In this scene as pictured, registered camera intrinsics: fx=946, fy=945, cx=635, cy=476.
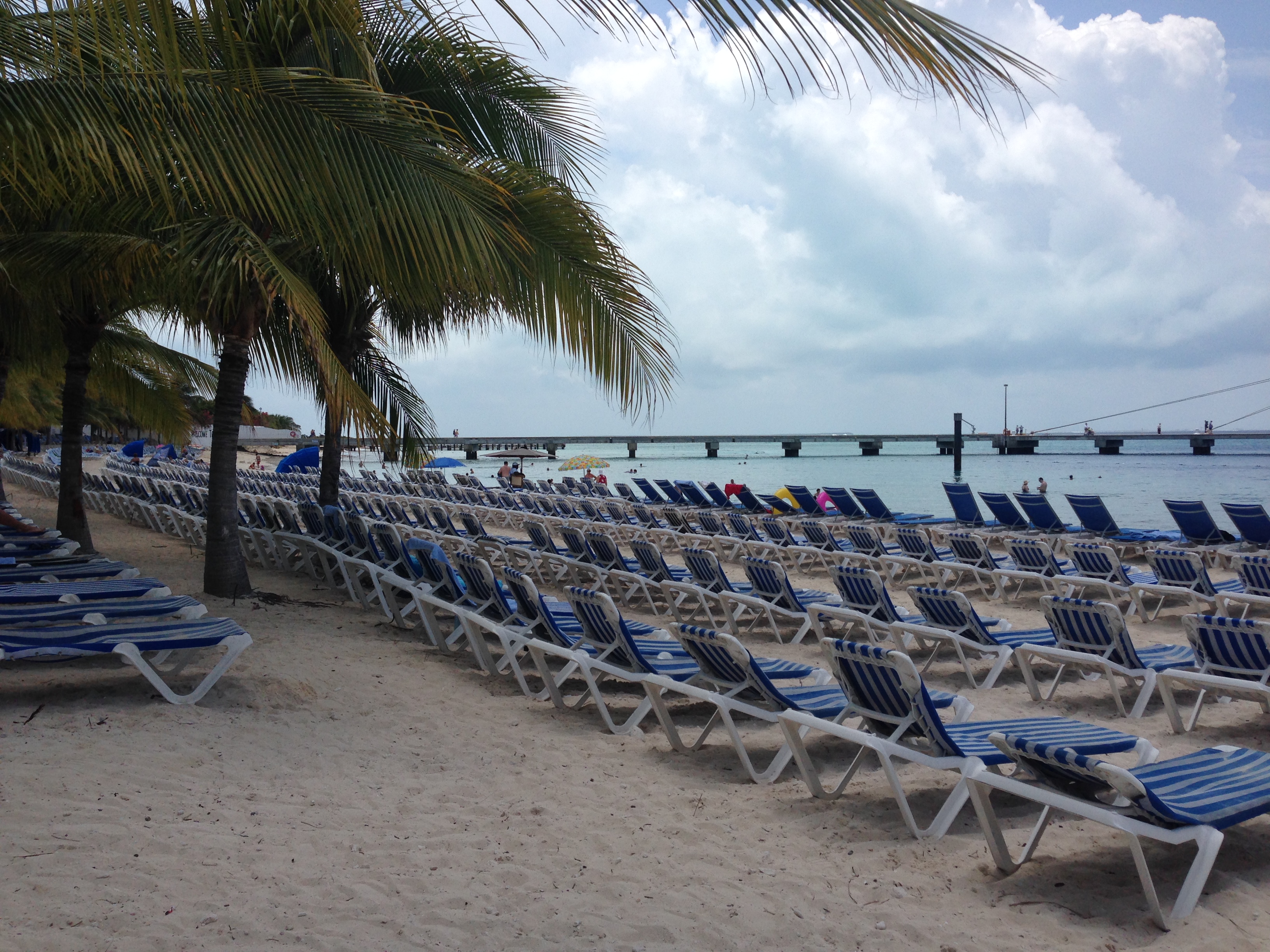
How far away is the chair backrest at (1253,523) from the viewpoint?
9414 mm

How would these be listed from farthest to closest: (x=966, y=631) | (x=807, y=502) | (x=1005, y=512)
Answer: (x=807, y=502)
(x=1005, y=512)
(x=966, y=631)

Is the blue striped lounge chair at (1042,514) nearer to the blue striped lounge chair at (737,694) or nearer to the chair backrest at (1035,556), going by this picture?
the chair backrest at (1035,556)

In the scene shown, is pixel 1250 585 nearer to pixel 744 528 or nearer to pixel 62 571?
pixel 744 528

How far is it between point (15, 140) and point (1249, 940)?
439 centimetres

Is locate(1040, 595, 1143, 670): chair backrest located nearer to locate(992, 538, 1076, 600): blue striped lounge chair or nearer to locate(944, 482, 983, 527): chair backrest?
locate(992, 538, 1076, 600): blue striped lounge chair

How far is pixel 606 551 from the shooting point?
26.9 ft

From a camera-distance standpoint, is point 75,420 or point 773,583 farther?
point 75,420

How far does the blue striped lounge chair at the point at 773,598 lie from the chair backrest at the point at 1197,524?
16.6 ft

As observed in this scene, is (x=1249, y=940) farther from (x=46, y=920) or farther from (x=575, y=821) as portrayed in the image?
(x=46, y=920)

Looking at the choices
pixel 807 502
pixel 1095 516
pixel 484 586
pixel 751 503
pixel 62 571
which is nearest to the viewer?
pixel 484 586

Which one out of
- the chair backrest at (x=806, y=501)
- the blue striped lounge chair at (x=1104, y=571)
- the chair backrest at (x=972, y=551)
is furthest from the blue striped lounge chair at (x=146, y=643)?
the chair backrest at (x=806, y=501)

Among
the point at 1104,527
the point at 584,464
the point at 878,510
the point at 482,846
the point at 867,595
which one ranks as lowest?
the point at 482,846

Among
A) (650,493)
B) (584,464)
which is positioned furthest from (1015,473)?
(650,493)

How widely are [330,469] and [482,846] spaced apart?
8.33 metres
